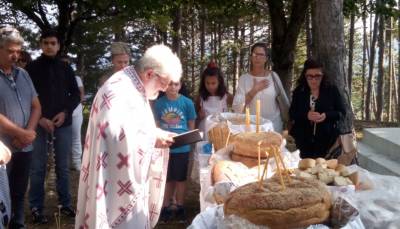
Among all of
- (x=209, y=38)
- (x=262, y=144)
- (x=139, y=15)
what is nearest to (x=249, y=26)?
(x=209, y=38)

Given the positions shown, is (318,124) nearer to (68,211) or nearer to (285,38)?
(68,211)

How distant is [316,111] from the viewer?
14.7 feet

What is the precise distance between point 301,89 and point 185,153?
1.31m

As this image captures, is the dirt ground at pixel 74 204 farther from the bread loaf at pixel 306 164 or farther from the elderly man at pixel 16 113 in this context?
the bread loaf at pixel 306 164

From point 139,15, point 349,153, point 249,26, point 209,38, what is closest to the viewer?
point 349,153

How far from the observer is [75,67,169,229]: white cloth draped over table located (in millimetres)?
2756

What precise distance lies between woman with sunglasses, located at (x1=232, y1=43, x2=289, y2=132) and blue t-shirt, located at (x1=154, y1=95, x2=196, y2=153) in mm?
451

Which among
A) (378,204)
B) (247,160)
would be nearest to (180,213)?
(247,160)

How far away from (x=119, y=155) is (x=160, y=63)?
0.56 metres

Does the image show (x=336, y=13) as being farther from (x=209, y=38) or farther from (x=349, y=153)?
(x=209, y=38)

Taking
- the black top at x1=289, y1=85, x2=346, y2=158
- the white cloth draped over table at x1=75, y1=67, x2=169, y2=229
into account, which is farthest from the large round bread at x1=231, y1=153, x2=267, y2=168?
the black top at x1=289, y1=85, x2=346, y2=158

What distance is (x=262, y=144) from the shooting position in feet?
11.3

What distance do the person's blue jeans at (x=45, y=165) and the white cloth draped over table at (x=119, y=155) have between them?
6.96 feet

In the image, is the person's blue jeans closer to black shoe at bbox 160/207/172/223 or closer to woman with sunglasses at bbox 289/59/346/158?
black shoe at bbox 160/207/172/223
